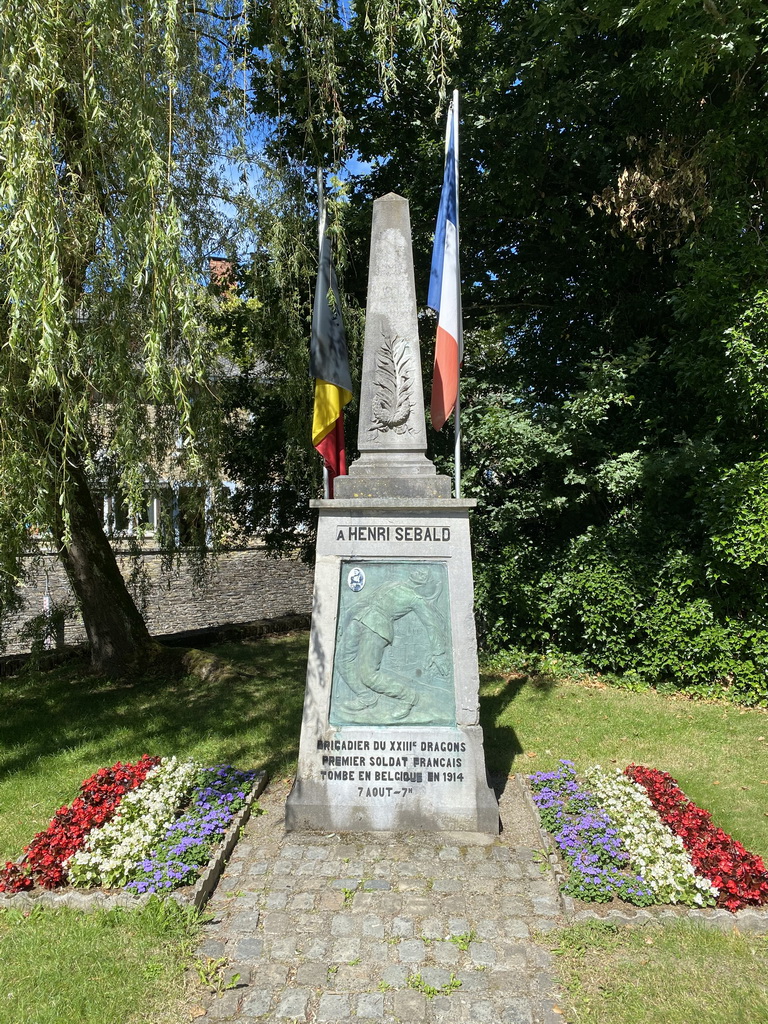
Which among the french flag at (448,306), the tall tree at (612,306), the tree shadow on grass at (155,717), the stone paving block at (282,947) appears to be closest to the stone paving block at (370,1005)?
the stone paving block at (282,947)

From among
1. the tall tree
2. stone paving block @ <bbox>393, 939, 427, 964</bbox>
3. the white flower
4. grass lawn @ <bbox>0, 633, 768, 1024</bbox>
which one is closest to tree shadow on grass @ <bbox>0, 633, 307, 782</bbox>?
grass lawn @ <bbox>0, 633, 768, 1024</bbox>

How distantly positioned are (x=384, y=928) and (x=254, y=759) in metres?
2.77

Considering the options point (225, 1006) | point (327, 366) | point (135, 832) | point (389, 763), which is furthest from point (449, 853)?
point (327, 366)

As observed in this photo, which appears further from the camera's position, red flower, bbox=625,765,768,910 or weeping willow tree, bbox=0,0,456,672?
weeping willow tree, bbox=0,0,456,672

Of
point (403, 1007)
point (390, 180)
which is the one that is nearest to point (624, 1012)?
point (403, 1007)

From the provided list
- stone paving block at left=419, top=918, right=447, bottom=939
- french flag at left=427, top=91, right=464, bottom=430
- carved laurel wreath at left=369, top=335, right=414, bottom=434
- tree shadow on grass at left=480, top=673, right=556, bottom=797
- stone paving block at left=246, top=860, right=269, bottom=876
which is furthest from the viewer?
tree shadow on grass at left=480, top=673, right=556, bottom=797

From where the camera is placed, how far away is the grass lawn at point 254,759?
3.05 m

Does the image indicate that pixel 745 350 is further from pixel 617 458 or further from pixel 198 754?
pixel 198 754

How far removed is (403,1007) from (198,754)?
363 cm

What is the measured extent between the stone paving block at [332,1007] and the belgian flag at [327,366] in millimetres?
3540

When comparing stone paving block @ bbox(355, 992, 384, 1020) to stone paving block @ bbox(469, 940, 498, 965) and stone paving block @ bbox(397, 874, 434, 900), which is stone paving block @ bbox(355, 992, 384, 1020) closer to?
stone paving block @ bbox(469, 940, 498, 965)

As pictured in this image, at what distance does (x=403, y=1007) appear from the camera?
2965mm

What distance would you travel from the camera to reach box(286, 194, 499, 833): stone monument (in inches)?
180

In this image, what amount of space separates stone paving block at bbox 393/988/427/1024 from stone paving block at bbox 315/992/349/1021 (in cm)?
21
